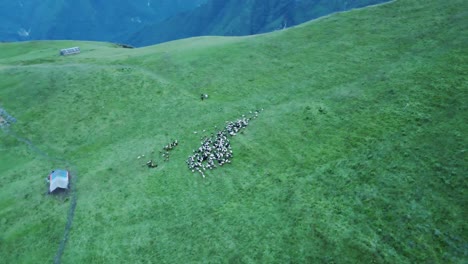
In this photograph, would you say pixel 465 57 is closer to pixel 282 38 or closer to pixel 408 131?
pixel 408 131

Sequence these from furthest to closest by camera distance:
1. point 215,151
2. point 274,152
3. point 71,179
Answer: point 71,179 → point 215,151 → point 274,152

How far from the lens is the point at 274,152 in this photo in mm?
42500

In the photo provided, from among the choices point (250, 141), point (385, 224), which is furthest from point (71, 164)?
point (385, 224)

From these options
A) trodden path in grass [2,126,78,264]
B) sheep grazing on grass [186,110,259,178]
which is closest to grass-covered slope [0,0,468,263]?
trodden path in grass [2,126,78,264]

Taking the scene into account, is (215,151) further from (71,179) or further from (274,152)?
(71,179)

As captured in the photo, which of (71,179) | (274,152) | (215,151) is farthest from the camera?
(71,179)

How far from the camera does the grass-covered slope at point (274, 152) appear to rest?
31844 millimetres

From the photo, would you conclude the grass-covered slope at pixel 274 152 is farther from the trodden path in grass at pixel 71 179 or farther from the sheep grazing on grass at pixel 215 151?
the sheep grazing on grass at pixel 215 151

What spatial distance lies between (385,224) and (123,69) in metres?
59.3

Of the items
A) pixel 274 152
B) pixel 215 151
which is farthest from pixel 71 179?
pixel 274 152

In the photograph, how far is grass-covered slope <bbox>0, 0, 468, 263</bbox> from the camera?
1254 inches

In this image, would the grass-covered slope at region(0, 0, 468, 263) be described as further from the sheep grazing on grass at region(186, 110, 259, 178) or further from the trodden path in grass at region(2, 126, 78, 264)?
the sheep grazing on grass at region(186, 110, 259, 178)

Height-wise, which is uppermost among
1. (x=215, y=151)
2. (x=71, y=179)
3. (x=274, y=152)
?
(x=71, y=179)

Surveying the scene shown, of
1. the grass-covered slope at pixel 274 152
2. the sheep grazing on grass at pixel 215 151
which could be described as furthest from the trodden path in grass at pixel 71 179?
the sheep grazing on grass at pixel 215 151
